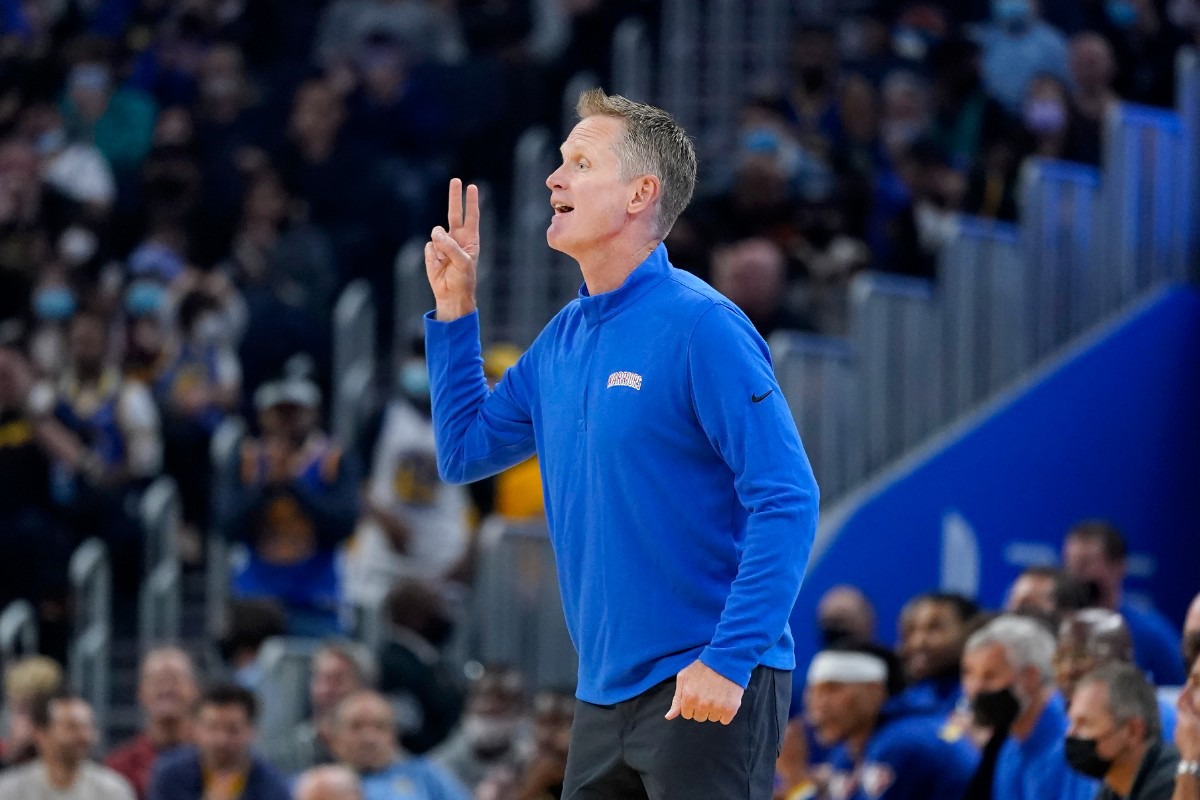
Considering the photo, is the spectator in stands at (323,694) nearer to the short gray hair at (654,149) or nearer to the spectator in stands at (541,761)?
the spectator in stands at (541,761)

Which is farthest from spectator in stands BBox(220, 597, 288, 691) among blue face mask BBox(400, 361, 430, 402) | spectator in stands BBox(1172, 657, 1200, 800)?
spectator in stands BBox(1172, 657, 1200, 800)

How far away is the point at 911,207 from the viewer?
10.8 m

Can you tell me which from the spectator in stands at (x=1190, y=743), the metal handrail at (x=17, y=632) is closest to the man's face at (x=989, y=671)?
the spectator in stands at (x=1190, y=743)

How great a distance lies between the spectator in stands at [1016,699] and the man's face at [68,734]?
144 inches

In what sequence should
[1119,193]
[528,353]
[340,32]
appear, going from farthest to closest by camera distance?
[340,32] < [1119,193] < [528,353]

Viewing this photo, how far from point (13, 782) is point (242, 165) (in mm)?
4661

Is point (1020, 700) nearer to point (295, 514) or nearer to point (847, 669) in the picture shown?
point (847, 669)

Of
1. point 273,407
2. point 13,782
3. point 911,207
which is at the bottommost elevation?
point 13,782

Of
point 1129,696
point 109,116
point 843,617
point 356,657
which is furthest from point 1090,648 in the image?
point 109,116

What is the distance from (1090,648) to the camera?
607 centimetres

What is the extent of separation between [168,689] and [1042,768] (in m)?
3.87

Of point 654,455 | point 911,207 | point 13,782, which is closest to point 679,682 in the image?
point 654,455

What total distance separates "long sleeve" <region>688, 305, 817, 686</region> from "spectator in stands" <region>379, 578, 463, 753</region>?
547cm

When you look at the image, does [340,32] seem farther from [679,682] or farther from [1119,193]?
[679,682]
